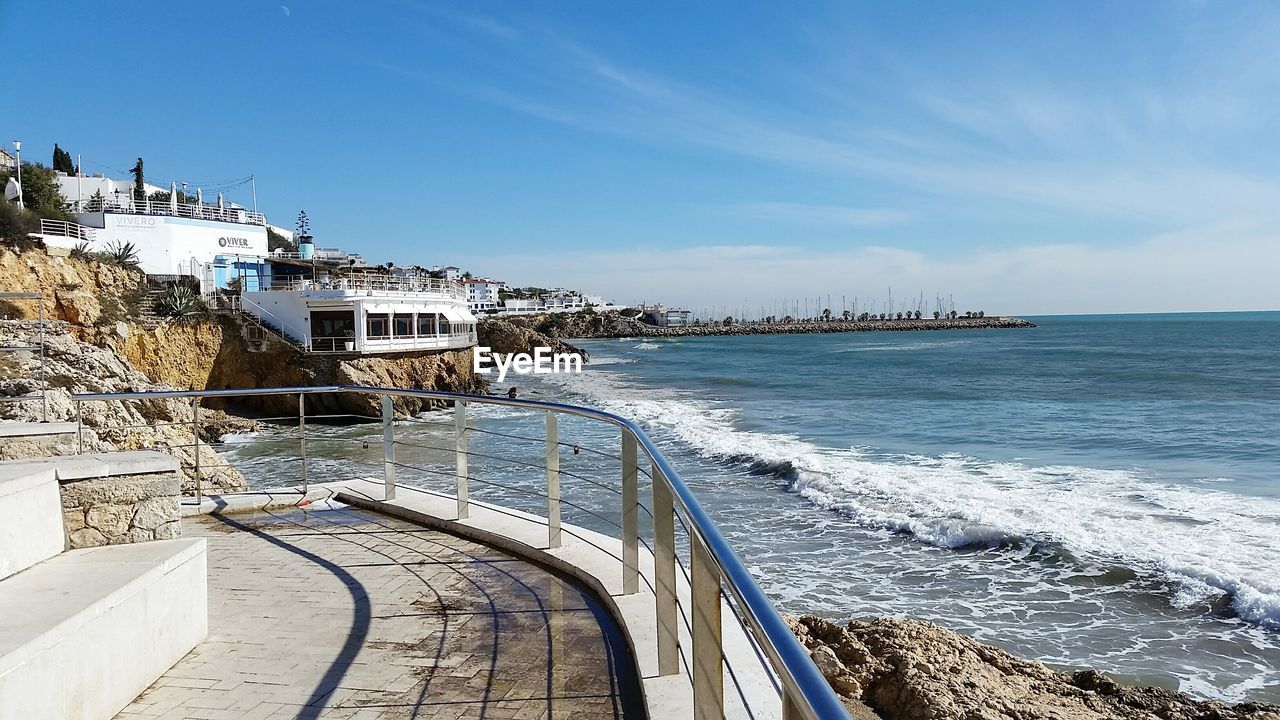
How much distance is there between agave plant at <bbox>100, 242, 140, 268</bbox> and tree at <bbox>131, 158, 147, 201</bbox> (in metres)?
13.1

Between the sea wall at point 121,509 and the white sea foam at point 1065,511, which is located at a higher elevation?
the sea wall at point 121,509

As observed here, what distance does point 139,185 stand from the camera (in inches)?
2285

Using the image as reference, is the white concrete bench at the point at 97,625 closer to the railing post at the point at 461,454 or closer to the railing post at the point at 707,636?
the railing post at the point at 461,454

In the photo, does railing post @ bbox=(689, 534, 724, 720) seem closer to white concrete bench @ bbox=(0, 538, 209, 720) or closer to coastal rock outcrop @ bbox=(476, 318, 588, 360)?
white concrete bench @ bbox=(0, 538, 209, 720)

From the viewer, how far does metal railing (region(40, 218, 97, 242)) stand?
32.9 meters

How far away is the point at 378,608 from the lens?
4184 mm

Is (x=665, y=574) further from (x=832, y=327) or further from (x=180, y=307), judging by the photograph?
(x=832, y=327)

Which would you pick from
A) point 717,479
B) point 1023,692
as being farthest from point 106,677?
point 717,479

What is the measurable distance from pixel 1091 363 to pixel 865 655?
189 feet

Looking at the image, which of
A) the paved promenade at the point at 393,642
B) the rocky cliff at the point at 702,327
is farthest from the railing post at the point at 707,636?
the rocky cliff at the point at 702,327

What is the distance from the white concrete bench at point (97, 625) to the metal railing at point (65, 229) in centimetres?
3552

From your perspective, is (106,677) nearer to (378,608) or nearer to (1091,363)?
(378,608)

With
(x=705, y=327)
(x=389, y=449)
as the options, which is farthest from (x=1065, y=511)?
(x=705, y=327)

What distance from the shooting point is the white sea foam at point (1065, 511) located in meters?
9.14
